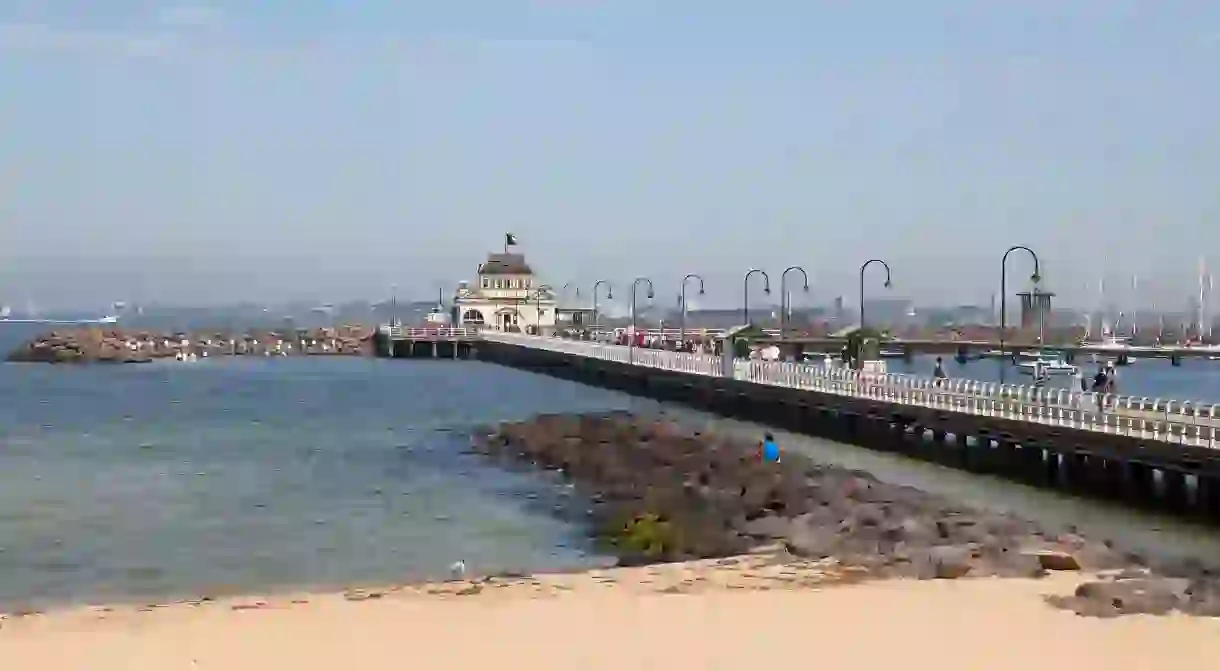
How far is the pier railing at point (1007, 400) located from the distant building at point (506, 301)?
62929 millimetres

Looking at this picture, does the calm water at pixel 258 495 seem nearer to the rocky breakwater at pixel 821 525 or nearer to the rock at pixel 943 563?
the rocky breakwater at pixel 821 525

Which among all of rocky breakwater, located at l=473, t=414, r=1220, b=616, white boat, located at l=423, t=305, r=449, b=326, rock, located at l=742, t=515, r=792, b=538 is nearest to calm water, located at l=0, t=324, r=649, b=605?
rocky breakwater, located at l=473, t=414, r=1220, b=616

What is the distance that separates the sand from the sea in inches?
189

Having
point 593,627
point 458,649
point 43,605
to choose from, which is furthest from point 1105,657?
point 43,605

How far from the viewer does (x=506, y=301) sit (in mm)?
125625

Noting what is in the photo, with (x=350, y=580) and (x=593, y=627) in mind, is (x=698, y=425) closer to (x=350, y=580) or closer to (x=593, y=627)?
(x=350, y=580)

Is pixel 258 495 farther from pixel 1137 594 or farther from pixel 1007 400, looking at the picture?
pixel 1137 594

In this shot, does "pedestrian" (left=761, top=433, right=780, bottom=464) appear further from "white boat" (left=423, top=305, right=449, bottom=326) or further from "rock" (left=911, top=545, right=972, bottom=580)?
"white boat" (left=423, top=305, right=449, bottom=326)

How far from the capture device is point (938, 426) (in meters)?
37.2

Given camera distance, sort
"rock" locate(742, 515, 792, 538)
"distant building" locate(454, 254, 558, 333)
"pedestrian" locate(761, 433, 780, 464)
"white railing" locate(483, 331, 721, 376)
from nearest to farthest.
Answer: "rock" locate(742, 515, 792, 538) < "pedestrian" locate(761, 433, 780, 464) < "white railing" locate(483, 331, 721, 376) < "distant building" locate(454, 254, 558, 333)

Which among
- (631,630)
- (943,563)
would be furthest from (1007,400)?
(631,630)

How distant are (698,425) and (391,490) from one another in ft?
51.3

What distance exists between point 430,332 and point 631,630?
101 m

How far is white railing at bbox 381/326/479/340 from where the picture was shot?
114000 mm
